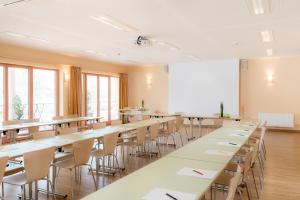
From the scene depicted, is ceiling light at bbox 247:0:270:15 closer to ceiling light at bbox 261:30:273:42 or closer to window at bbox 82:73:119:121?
ceiling light at bbox 261:30:273:42

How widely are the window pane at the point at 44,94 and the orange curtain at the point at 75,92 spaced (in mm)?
648

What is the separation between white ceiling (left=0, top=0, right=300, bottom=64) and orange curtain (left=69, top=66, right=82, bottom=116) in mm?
1663

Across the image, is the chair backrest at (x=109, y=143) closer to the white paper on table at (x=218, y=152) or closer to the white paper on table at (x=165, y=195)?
the white paper on table at (x=218, y=152)

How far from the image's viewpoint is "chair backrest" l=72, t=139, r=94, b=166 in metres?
3.62

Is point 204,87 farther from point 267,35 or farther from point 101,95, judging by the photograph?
point 267,35

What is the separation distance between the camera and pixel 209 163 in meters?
2.68

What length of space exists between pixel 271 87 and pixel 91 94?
7984mm

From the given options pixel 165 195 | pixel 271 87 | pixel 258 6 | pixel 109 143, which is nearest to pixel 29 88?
pixel 109 143

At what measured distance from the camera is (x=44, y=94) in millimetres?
9516

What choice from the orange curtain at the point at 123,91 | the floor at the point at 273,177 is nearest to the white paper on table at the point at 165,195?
the floor at the point at 273,177

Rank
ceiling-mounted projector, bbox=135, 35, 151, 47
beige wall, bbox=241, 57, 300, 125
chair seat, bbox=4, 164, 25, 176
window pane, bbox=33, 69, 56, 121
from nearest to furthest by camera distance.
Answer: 1. chair seat, bbox=4, 164, 25, 176
2. ceiling-mounted projector, bbox=135, 35, 151, 47
3. window pane, bbox=33, 69, 56, 121
4. beige wall, bbox=241, 57, 300, 125

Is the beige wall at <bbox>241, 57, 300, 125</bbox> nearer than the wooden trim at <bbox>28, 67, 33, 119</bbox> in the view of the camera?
No

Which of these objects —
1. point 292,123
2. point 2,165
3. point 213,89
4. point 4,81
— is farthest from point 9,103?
point 292,123

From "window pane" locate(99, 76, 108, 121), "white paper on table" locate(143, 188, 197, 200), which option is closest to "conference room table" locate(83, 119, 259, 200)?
"white paper on table" locate(143, 188, 197, 200)
